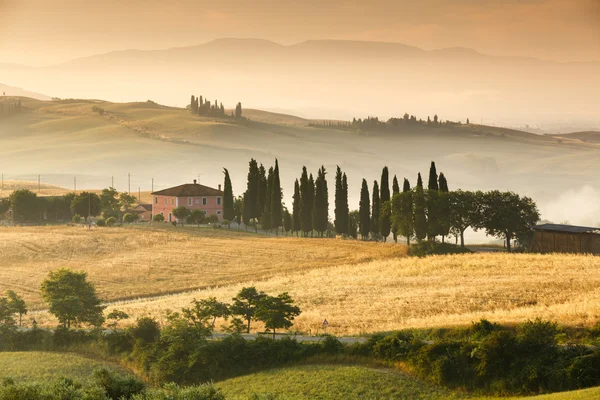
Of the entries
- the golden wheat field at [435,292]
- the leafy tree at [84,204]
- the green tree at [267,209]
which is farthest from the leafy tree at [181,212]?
the golden wheat field at [435,292]

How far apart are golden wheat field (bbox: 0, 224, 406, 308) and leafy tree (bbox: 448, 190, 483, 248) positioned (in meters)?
8.04

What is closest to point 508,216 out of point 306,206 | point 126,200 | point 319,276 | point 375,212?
point 375,212

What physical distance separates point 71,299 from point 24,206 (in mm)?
73410

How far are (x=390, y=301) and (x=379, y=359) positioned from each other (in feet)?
58.2

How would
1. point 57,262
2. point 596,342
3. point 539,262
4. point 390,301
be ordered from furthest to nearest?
point 57,262, point 539,262, point 390,301, point 596,342

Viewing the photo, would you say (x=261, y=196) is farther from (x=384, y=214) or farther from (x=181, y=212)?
(x=384, y=214)

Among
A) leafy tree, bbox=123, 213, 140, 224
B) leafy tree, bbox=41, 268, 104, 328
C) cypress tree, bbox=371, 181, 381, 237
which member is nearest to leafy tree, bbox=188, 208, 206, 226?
leafy tree, bbox=123, 213, 140, 224

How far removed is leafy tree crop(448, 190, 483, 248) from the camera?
86.9 metres

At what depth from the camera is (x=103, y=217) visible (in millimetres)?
115188

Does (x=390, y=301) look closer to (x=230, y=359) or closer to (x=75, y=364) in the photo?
(x=230, y=359)

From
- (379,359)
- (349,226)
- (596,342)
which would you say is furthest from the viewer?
(349,226)

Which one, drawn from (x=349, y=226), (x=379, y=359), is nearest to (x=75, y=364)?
(x=379, y=359)

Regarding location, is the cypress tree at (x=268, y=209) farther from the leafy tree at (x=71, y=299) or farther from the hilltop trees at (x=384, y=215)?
the leafy tree at (x=71, y=299)

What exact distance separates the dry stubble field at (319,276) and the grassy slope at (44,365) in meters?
10.1
